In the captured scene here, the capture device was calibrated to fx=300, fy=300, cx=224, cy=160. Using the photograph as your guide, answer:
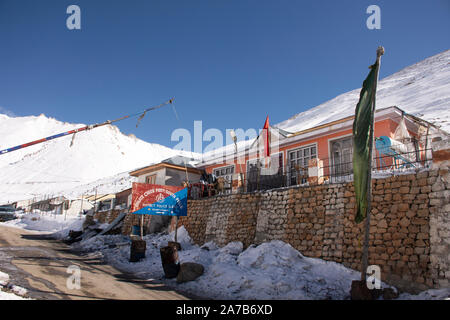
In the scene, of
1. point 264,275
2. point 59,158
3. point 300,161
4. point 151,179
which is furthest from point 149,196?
point 59,158

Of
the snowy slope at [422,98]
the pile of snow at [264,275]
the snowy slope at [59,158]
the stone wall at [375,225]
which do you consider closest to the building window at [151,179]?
the stone wall at [375,225]

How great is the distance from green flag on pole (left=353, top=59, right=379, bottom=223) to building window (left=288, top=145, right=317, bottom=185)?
6.85 m

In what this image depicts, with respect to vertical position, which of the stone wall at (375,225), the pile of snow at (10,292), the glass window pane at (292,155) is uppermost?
Answer: the glass window pane at (292,155)

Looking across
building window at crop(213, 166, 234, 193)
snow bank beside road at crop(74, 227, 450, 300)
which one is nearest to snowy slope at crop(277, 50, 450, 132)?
building window at crop(213, 166, 234, 193)

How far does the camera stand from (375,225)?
8844mm

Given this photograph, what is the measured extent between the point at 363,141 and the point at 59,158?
99081 millimetres

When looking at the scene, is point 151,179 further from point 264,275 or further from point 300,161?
point 264,275

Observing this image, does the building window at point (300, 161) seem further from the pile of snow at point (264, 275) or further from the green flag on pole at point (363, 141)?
the green flag on pole at point (363, 141)

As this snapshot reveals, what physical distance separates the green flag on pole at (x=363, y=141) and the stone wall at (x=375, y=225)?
2004mm

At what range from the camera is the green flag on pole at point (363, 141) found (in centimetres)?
715

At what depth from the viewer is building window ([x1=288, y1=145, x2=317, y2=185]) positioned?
47.4 feet

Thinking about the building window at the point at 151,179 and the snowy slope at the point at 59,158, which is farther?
the snowy slope at the point at 59,158

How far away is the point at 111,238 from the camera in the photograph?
1822cm
